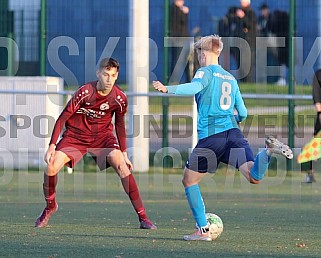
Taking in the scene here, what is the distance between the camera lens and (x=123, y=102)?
959cm

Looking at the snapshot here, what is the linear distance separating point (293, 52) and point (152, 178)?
382 centimetres

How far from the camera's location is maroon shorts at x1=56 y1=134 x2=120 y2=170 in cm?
978

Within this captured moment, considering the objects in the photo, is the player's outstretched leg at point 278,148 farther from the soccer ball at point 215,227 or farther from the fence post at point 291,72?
the fence post at point 291,72

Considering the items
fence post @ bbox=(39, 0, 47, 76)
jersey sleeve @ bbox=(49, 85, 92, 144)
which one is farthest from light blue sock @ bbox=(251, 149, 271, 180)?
fence post @ bbox=(39, 0, 47, 76)

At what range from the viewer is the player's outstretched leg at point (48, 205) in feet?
30.9

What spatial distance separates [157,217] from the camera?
10688mm

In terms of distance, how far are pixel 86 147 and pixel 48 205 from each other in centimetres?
73

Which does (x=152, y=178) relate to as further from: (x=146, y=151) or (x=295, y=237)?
(x=295, y=237)

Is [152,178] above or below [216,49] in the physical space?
below

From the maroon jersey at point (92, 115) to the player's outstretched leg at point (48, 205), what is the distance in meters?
0.47

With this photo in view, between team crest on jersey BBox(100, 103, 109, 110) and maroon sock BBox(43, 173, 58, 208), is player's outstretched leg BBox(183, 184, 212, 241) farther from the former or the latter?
maroon sock BBox(43, 173, 58, 208)

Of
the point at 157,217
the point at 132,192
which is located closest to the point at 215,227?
the point at 132,192

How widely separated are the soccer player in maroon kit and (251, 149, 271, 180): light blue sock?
4.95ft

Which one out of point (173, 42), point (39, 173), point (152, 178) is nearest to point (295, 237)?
point (152, 178)
